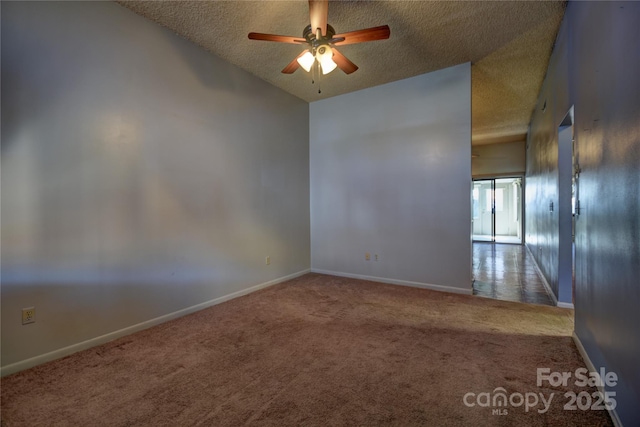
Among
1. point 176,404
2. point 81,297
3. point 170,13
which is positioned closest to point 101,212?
point 81,297

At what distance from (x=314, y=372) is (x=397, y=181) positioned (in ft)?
10.1

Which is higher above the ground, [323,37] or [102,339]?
[323,37]

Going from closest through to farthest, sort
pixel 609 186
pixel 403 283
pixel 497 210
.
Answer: pixel 609 186 < pixel 403 283 < pixel 497 210

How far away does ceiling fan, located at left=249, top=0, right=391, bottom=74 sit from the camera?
2.21 meters

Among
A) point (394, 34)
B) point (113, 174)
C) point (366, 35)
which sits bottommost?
point (113, 174)

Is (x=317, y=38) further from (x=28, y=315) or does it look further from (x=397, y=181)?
(x=28, y=315)

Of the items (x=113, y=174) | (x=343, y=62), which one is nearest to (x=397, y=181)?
(x=343, y=62)

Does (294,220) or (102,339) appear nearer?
(102,339)

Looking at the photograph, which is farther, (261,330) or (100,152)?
(261,330)

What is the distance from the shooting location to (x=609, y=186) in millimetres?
1588

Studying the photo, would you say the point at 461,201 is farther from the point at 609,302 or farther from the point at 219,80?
the point at 219,80

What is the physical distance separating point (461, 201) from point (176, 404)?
12.2 ft

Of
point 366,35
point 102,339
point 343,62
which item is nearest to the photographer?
point 366,35

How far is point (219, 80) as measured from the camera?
11.6 feet
